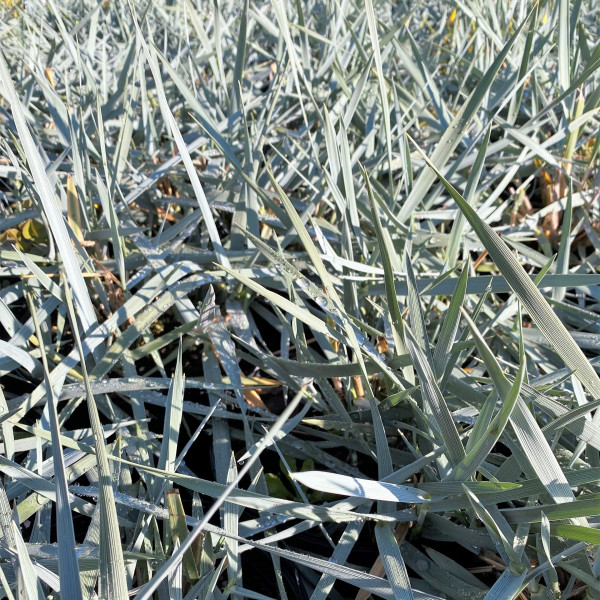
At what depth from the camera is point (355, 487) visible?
390 mm

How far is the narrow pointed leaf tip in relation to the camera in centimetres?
36

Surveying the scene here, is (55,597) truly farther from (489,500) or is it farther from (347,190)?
(347,190)

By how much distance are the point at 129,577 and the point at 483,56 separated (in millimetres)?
1042

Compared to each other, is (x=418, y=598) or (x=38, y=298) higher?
(x=38, y=298)

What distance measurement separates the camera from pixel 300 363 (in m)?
0.56

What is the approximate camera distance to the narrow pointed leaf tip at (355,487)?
0.36 metres

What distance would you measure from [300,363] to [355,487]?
0.61 ft

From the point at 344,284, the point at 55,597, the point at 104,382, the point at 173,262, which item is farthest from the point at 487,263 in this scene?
the point at 55,597

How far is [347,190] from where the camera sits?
66 centimetres

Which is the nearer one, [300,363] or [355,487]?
[355,487]

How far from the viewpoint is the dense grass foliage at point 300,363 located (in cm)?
43

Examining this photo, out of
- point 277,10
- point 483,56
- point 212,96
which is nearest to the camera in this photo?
point 277,10

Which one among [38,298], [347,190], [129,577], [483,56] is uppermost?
[483,56]

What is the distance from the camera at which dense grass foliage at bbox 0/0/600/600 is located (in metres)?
0.43
